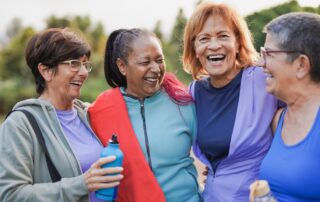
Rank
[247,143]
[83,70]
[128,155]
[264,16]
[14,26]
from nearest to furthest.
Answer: [247,143]
[128,155]
[83,70]
[264,16]
[14,26]

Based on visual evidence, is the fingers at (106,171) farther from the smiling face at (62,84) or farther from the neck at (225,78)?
the neck at (225,78)

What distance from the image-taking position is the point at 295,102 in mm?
2848

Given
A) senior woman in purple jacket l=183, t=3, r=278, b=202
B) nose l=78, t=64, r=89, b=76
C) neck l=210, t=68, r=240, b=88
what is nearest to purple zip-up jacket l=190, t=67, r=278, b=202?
senior woman in purple jacket l=183, t=3, r=278, b=202

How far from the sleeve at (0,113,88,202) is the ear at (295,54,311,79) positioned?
140cm

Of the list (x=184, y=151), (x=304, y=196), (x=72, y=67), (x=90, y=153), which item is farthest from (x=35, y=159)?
(x=304, y=196)

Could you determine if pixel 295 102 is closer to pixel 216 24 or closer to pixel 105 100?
pixel 216 24

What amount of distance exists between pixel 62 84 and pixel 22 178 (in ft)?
2.30

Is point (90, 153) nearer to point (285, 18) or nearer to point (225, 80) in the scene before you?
point (225, 80)

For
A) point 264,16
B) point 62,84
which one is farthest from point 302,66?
point 264,16

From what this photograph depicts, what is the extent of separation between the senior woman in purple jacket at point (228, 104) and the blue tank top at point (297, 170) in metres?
0.32

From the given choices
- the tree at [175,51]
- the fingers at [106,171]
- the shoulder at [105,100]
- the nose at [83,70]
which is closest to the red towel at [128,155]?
the shoulder at [105,100]

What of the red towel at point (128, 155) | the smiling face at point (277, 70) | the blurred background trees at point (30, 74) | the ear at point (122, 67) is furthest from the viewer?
the blurred background trees at point (30, 74)

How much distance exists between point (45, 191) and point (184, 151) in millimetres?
957

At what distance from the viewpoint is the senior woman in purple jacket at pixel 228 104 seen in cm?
314
